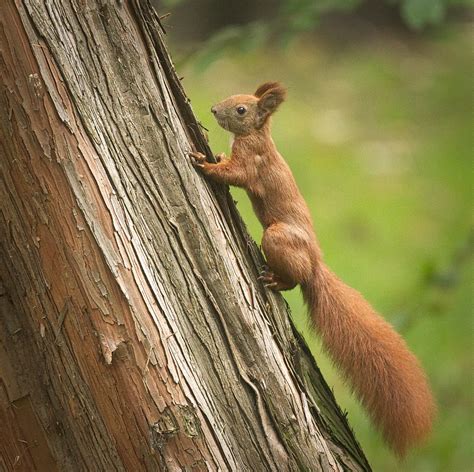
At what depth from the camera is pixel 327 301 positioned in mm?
3145

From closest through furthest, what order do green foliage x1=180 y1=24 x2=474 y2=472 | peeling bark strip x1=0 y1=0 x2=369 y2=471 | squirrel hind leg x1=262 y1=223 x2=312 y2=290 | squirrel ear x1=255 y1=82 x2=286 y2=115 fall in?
1. peeling bark strip x1=0 y1=0 x2=369 y2=471
2. squirrel hind leg x1=262 y1=223 x2=312 y2=290
3. squirrel ear x1=255 y1=82 x2=286 y2=115
4. green foliage x1=180 y1=24 x2=474 y2=472

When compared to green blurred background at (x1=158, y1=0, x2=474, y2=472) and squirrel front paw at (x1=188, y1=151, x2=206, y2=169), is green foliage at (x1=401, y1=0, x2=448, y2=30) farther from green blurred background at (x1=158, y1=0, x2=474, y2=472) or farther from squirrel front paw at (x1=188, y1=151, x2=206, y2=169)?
squirrel front paw at (x1=188, y1=151, x2=206, y2=169)

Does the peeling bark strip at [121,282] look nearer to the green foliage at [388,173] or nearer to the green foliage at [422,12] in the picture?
the green foliage at [422,12]

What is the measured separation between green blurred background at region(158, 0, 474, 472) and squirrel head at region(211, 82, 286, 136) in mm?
305

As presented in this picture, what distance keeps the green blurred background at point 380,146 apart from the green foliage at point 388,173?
14 millimetres

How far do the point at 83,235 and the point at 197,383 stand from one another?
52 cm

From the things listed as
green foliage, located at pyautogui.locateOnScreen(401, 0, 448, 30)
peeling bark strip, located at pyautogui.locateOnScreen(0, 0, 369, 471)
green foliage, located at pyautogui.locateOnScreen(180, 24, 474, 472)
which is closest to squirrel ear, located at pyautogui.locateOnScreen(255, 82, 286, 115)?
peeling bark strip, located at pyautogui.locateOnScreen(0, 0, 369, 471)

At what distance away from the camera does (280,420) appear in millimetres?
2713

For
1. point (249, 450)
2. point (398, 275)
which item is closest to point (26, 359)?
point (249, 450)

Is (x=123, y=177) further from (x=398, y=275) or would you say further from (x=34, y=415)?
(x=398, y=275)

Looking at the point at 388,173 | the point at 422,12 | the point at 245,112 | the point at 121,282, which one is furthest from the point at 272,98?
the point at 388,173

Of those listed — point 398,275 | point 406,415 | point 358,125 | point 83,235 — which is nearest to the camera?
point 83,235

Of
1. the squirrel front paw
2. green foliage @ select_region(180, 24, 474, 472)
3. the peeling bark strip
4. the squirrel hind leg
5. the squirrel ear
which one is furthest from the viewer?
green foliage @ select_region(180, 24, 474, 472)

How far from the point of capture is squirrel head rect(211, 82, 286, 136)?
330 centimetres
